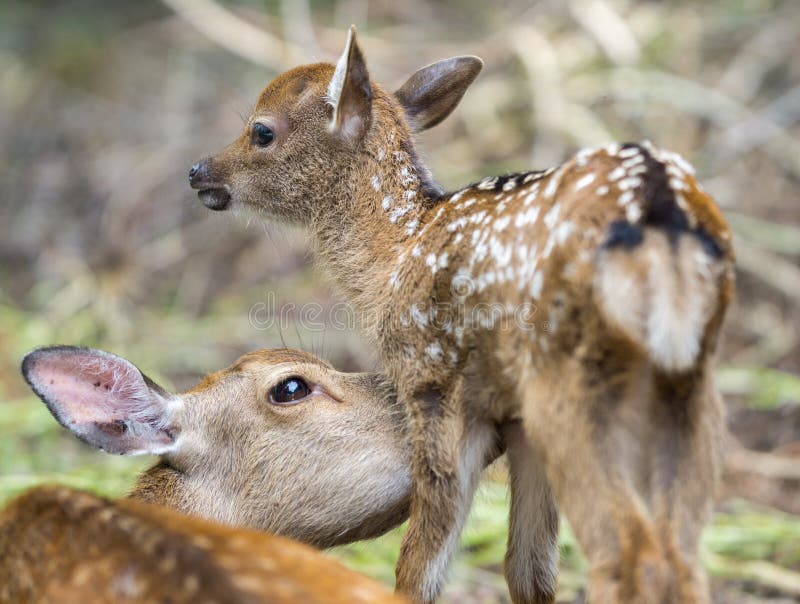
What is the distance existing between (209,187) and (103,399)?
1414 mm

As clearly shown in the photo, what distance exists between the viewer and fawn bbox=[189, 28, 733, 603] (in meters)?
3.47

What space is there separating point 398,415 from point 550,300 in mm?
1129

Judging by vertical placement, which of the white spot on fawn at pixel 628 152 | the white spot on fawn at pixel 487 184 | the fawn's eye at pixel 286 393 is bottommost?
the fawn's eye at pixel 286 393

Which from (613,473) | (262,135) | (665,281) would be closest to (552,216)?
(665,281)

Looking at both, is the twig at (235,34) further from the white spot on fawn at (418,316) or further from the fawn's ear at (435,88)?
the white spot on fawn at (418,316)

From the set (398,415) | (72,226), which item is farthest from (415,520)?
(72,226)

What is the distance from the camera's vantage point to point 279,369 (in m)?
4.74

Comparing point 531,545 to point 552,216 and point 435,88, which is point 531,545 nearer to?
point 552,216

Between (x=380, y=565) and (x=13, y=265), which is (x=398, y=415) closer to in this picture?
(x=380, y=565)

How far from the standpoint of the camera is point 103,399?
15.0ft

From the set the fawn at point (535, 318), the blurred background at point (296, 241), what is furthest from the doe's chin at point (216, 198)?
the blurred background at point (296, 241)

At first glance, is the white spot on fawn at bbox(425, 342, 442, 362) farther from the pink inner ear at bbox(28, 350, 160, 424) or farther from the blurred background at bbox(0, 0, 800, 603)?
the blurred background at bbox(0, 0, 800, 603)

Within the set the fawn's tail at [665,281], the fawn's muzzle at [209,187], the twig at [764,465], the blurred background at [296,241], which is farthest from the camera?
the blurred background at [296,241]

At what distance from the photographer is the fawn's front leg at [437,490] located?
4219mm
